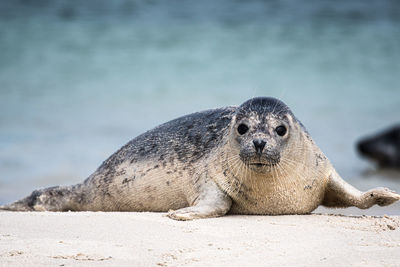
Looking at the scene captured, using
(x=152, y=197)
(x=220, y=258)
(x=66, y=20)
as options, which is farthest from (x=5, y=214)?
(x=66, y=20)

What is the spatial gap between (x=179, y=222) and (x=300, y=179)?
1041 millimetres

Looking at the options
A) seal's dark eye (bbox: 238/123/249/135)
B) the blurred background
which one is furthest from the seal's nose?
the blurred background

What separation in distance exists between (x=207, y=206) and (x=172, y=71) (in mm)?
17876

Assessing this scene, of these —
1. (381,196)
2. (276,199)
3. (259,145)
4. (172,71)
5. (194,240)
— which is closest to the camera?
(194,240)

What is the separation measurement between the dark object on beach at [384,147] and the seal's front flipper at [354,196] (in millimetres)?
8177

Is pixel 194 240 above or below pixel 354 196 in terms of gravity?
below

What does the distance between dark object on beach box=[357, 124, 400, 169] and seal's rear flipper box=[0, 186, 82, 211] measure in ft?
27.2

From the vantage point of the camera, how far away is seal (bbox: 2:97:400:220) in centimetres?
511

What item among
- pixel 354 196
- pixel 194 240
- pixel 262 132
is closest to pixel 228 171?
pixel 262 132

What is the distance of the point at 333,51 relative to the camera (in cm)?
2611

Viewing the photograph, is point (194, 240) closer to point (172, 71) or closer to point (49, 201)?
point (49, 201)

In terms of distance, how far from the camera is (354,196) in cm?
551

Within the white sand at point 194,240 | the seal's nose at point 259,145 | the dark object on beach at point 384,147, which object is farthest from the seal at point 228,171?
the dark object on beach at point 384,147

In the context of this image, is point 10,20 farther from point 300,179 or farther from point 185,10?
point 300,179
